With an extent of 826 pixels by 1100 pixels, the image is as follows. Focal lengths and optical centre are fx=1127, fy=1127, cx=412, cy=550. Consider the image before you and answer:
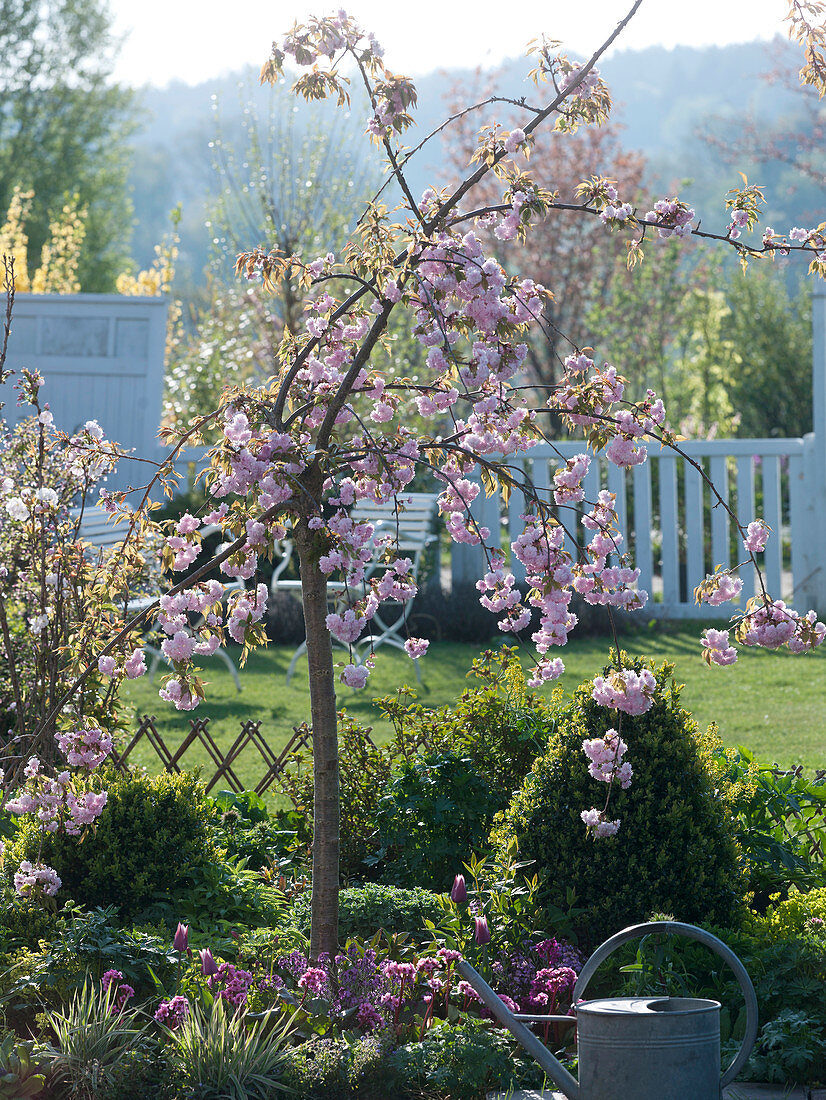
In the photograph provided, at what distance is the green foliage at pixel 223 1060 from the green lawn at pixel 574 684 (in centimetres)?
279

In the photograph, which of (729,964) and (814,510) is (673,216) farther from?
(814,510)

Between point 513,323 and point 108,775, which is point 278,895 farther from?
point 513,323

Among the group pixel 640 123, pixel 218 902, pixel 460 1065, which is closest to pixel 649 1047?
pixel 460 1065

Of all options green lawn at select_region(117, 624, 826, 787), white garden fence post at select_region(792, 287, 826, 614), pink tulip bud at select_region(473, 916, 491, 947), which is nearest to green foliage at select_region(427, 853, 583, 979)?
pink tulip bud at select_region(473, 916, 491, 947)

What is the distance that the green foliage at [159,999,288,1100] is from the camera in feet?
7.19

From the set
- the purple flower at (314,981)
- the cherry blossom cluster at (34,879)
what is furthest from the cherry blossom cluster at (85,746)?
the purple flower at (314,981)

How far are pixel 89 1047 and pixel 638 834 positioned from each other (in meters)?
1.39

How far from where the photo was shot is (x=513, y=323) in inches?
104

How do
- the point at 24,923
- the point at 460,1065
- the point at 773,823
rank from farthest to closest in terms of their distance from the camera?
the point at 773,823, the point at 24,923, the point at 460,1065

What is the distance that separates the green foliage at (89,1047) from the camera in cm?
224

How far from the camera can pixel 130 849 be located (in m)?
3.20

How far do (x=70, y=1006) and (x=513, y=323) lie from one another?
1.82 metres

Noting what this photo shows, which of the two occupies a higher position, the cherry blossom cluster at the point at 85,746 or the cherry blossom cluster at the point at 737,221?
the cherry blossom cluster at the point at 737,221

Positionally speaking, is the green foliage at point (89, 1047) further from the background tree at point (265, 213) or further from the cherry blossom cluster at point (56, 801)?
the background tree at point (265, 213)
